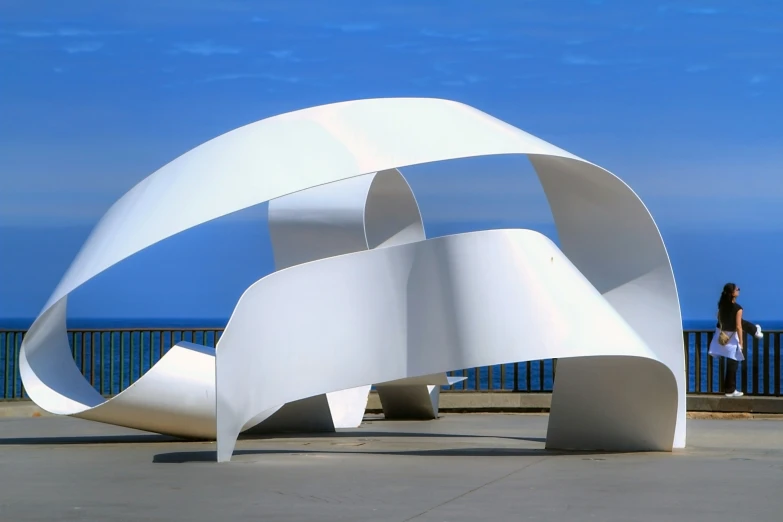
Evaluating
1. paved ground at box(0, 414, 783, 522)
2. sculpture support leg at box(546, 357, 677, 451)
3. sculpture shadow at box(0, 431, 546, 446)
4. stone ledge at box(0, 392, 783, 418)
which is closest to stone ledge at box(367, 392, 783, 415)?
stone ledge at box(0, 392, 783, 418)

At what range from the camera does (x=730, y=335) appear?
21484mm

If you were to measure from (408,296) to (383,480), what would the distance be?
218 centimetres

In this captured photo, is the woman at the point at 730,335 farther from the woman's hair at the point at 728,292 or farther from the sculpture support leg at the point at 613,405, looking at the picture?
→ the sculpture support leg at the point at 613,405

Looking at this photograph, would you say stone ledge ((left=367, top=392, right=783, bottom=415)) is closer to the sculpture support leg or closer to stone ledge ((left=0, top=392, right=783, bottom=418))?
stone ledge ((left=0, top=392, right=783, bottom=418))

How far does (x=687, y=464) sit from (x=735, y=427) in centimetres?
604

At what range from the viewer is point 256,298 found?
12547mm

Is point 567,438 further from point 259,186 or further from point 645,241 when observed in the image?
point 259,186

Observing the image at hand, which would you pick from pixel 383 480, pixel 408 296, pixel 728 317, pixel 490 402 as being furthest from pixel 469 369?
pixel 383 480

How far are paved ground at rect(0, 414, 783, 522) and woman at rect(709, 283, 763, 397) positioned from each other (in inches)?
187

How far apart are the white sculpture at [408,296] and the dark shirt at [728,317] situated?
7.48m

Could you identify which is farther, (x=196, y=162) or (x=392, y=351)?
(x=196, y=162)

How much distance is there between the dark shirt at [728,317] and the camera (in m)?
21.6

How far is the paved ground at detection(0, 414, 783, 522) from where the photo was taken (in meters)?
9.20

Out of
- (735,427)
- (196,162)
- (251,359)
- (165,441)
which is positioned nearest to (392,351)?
(251,359)
